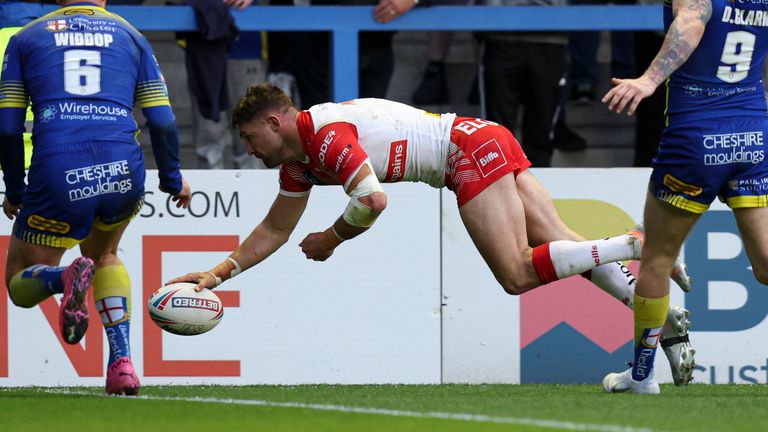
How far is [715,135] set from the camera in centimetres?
659

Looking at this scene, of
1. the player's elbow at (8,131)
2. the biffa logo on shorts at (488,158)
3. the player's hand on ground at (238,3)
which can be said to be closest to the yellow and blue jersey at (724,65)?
the biffa logo on shorts at (488,158)

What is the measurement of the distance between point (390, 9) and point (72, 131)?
4208 millimetres

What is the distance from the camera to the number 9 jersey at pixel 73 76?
266 inches

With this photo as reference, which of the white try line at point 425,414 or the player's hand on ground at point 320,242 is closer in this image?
the white try line at point 425,414

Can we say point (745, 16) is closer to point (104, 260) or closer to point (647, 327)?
point (647, 327)

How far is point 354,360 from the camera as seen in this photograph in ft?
29.9

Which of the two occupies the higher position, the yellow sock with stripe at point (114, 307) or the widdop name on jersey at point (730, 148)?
the widdop name on jersey at point (730, 148)

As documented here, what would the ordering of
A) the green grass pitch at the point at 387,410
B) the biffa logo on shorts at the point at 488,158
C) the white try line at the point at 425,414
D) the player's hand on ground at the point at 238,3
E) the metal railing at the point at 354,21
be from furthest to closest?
the metal railing at the point at 354,21
the player's hand on ground at the point at 238,3
the biffa logo on shorts at the point at 488,158
the green grass pitch at the point at 387,410
the white try line at the point at 425,414

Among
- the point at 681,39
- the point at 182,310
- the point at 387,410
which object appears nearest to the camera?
the point at 387,410

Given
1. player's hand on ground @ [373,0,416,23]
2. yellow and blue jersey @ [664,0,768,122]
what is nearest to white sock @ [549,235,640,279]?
yellow and blue jersey @ [664,0,768,122]

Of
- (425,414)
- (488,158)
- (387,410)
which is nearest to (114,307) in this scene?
(387,410)

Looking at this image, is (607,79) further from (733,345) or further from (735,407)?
(735,407)

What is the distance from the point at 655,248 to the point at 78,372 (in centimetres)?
386

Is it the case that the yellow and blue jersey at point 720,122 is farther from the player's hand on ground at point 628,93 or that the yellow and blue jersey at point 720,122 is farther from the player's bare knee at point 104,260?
the player's bare knee at point 104,260
